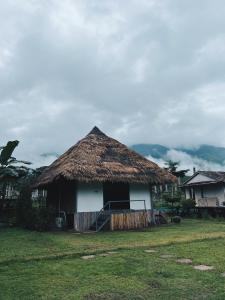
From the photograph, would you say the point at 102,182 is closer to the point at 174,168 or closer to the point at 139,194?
the point at 139,194

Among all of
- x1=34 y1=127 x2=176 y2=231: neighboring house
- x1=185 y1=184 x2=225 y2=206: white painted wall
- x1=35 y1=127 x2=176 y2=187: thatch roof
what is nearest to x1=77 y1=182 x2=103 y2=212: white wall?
x1=34 y1=127 x2=176 y2=231: neighboring house

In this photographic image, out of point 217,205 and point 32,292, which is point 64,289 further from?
point 217,205

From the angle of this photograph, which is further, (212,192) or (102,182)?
(212,192)

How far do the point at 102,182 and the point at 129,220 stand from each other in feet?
8.17

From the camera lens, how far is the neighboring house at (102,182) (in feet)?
57.9

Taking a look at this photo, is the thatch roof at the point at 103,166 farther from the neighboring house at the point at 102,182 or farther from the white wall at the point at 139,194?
the white wall at the point at 139,194

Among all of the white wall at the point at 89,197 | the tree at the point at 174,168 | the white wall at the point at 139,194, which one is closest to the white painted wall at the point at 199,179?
the tree at the point at 174,168

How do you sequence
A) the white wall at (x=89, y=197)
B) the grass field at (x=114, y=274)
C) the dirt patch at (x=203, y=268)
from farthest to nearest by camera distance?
the white wall at (x=89, y=197)
the dirt patch at (x=203, y=268)
the grass field at (x=114, y=274)

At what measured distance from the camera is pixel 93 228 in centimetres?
1770

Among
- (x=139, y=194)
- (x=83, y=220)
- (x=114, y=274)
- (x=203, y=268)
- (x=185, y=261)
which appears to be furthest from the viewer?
(x=139, y=194)

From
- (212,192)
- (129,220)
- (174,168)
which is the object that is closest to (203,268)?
(129,220)

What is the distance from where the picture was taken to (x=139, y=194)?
20.2 meters

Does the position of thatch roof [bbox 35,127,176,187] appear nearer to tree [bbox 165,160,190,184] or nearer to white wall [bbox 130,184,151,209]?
white wall [bbox 130,184,151,209]

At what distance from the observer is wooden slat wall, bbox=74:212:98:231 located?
1766 cm
